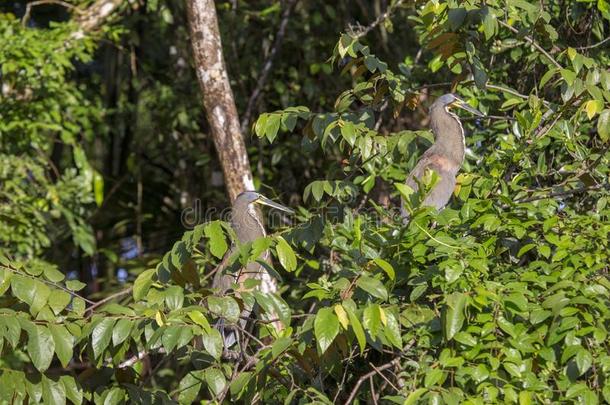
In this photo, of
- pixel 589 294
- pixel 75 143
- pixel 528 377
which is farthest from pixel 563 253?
pixel 75 143

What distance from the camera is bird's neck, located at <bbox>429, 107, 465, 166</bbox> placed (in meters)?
4.41

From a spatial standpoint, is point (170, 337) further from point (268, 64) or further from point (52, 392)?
point (268, 64)

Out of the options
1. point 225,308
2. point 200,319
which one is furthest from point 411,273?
point 200,319

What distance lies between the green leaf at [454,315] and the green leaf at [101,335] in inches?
42.3

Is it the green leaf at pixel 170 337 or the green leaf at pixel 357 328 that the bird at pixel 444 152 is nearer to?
the green leaf at pixel 357 328

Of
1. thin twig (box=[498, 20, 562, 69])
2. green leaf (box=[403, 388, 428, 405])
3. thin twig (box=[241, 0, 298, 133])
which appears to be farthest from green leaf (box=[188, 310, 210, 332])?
thin twig (box=[241, 0, 298, 133])

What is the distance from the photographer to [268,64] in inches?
277

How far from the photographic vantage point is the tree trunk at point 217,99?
5.45 metres

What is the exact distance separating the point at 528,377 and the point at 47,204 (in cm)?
475

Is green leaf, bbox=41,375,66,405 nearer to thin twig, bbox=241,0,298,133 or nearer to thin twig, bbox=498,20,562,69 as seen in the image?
thin twig, bbox=498,20,562,69

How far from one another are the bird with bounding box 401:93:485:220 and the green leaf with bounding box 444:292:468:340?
1.26 meters

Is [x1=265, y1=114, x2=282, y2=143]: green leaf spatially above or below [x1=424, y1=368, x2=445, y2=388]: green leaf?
above

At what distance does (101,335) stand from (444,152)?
77.6 inches

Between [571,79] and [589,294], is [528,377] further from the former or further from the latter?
[571,79]
